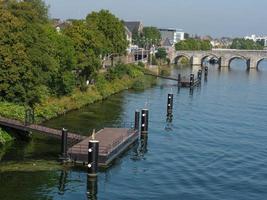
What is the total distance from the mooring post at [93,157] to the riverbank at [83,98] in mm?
14166

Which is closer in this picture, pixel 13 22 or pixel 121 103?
pixel 13 22

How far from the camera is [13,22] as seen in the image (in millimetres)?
54562

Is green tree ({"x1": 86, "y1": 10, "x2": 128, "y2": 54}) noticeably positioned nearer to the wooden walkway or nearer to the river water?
the river water

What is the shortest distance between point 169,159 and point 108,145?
18.2 ft

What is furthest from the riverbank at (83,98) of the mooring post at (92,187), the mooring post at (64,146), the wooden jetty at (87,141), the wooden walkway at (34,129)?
the mooring post at (92,187)

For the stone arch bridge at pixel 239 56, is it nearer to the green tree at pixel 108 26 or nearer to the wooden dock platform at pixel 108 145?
the green tree at pixel 108 26

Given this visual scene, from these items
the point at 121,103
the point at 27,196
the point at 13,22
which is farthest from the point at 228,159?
the point at 121,103

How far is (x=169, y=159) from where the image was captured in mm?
47812

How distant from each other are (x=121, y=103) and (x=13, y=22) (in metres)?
31.0

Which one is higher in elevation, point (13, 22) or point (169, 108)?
point (13, 22)

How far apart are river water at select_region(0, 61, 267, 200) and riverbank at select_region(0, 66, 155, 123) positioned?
1.30 m

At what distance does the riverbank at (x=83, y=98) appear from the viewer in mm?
53544

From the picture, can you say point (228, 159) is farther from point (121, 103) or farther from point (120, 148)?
point (121, 103)

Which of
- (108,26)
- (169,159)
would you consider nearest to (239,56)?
(108,26)
